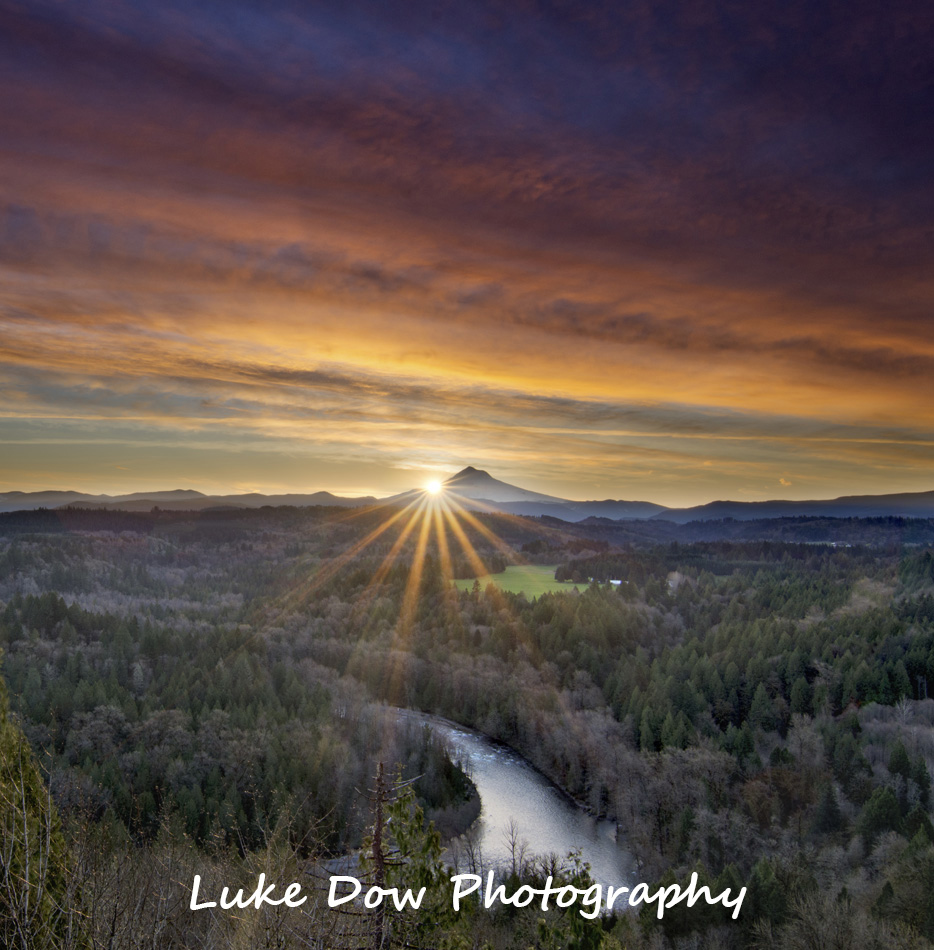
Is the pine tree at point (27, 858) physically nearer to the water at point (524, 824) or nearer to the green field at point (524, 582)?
the water at point (524, 824)

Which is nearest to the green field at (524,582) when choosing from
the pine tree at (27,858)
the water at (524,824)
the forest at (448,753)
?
the forest at (448,753)

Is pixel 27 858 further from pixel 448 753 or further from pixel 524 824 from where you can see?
pixel 448 753

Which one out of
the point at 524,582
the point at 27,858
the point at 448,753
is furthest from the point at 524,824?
the point at 524,582

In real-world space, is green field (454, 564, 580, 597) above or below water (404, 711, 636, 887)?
above

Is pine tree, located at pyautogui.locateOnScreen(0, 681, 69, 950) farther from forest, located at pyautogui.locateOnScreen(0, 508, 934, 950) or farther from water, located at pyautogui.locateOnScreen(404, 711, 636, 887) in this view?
water, located at pyautogui.locateOnScreen(404, 711, 636, 887)

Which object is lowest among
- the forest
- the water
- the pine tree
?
the water

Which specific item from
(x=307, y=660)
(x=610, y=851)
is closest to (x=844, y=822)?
(x=610, y=851)

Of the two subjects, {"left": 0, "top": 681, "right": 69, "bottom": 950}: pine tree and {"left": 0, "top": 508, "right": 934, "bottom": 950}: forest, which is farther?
{"left": 0, "top": 508, "right": 934, "bottom": 950}: forest

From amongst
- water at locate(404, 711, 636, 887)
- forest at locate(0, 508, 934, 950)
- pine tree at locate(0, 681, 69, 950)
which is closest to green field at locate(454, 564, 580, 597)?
forest at locate(0, 508, 934, 950)
